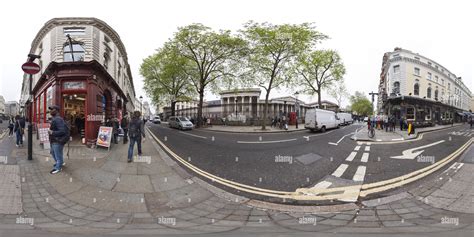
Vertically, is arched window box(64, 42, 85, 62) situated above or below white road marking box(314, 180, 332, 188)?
above

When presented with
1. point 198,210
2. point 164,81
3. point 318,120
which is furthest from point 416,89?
point 198,210

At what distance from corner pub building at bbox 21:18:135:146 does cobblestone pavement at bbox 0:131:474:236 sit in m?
5.05

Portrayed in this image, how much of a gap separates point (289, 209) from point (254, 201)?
0.70 metres

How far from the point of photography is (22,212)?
12.8ft

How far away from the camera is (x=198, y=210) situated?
416cm

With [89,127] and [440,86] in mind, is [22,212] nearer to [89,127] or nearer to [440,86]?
[89,127]

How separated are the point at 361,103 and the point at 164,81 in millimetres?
65244

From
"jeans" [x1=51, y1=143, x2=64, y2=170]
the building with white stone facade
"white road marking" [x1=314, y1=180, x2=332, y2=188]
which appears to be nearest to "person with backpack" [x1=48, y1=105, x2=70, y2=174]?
"jeans" [x1=51, y1=143, x2=64, y2=170]

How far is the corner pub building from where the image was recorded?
11.1 metres

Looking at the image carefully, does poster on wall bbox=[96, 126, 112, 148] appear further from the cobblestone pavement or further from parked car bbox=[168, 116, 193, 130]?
parked car bbox=[168, 116, 193, 130]

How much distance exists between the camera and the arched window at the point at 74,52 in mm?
14547

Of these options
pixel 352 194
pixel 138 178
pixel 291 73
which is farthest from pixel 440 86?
pixel 138 178

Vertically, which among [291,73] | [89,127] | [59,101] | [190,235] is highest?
[291,73]

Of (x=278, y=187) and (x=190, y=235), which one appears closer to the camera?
(x=190, y=235)
